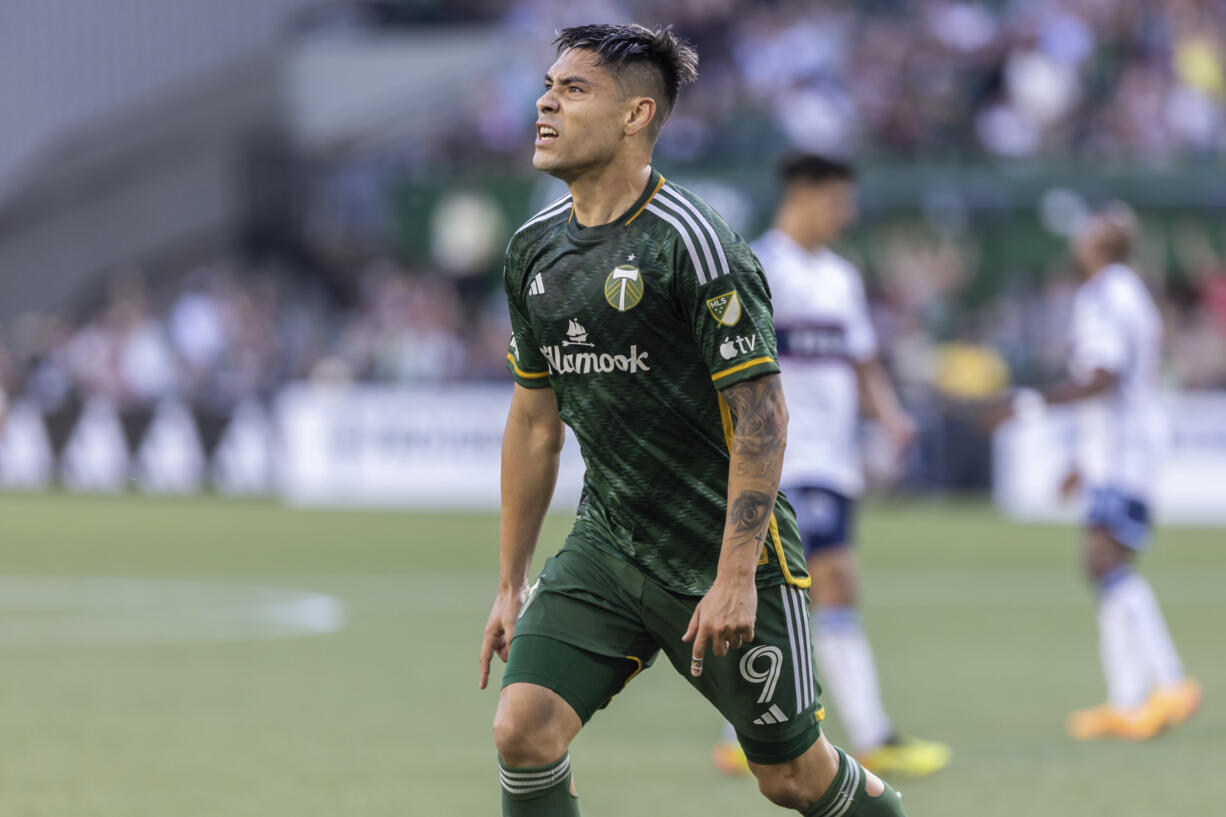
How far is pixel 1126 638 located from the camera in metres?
9.08

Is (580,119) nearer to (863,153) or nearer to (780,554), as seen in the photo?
(780,554)

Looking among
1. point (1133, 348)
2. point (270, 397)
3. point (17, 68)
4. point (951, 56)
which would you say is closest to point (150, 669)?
point (1133, 348)

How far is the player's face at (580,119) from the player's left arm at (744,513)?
685 millimetres

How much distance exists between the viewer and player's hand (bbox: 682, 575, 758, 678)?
4711 millimetres

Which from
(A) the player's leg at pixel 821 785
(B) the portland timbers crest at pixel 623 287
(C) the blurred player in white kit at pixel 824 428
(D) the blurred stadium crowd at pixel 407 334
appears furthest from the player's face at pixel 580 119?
(D) the blurred stadium crowd at pixel 407 334

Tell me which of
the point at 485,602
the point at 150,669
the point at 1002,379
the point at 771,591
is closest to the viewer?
the point at 771,591

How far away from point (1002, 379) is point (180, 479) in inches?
420

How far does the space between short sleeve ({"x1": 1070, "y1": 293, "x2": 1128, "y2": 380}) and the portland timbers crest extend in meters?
4.80

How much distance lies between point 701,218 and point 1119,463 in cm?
500

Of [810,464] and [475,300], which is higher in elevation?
[810,464]

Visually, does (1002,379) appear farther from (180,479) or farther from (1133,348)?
(1133,348)

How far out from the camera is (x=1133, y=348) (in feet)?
30.3

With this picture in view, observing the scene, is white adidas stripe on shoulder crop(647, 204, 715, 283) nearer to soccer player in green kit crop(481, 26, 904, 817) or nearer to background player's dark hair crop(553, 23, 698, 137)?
soccer player in green kit crop(481, 26, 904, 817)

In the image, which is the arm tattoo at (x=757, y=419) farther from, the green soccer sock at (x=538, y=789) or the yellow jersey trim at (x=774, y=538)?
the green soccer sock at (x=538, y=789)
